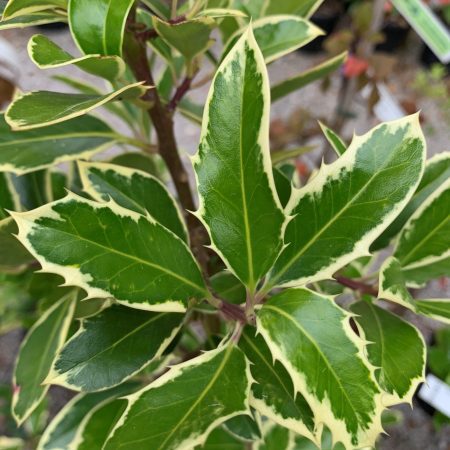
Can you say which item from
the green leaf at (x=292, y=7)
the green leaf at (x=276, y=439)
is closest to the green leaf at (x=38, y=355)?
the green leaf at (x=276, y=439)

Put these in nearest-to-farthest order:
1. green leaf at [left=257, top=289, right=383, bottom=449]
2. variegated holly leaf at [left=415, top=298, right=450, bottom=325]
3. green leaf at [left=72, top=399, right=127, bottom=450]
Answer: green leaf at [left=257, top=289, right=383, bottom=449] → variegated holly leaf at [left=415, top=298, right=450, bottom=325] → green leaf at [left=72, top=399, right=127, bottom=450]

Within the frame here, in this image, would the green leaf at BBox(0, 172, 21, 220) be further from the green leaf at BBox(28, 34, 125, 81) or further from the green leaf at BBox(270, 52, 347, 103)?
the green leaf at BBox(270, 52, 347, 103)

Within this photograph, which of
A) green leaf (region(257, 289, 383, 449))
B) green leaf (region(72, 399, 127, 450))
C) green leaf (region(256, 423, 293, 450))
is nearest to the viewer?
green leaf (region(257, 289, 383, 449))

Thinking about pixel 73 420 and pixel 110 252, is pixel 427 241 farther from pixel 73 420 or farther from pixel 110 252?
pixel 73 420

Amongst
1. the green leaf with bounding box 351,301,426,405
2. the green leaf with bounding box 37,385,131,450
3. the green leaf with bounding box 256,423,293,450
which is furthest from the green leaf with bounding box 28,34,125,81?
the green leaf with bounding box 256,423,293,450

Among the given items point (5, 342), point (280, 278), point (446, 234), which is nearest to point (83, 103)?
point (280, 278)

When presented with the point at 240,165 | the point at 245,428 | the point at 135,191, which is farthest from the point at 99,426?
the point at 240,165

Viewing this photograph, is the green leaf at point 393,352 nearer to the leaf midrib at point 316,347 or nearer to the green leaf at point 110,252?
the leaf midrib at point 316,347
